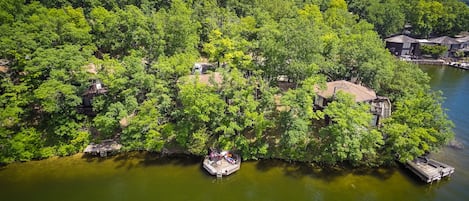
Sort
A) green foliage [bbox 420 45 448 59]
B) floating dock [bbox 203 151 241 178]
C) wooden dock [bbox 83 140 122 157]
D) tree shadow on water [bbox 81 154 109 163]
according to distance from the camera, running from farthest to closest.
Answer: green foliage [bbox 420 45 448 59], wooden dock [bbox 83 140 122 157], tree shadow on water [bbox 81 154 109 163], floating dock [bbox 203 151 241 178]

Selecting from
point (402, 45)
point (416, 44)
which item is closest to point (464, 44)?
point (416, 44)

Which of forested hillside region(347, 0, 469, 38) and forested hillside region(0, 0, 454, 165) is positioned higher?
forested hillside region(347, 0, 469, 38)

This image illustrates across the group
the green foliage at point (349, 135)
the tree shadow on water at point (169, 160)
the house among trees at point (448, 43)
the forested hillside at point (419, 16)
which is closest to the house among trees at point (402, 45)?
the house among trees at point (448, 43)

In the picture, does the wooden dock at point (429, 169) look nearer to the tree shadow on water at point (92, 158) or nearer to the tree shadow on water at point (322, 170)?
the tree shadow on water at point (322, 170)

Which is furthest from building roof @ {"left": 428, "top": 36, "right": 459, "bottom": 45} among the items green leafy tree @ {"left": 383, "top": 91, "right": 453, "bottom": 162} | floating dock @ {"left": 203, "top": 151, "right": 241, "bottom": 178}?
floating dock @ {"left": 203, "top": 151, "right": 241, "bottom": 178}

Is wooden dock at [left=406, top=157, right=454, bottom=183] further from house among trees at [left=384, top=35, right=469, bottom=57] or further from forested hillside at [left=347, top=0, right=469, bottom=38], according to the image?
forested hillside at [left=347, top=0, right=469, bottom=38]

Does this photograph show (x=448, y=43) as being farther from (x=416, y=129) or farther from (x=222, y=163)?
(x=222, y=163)
